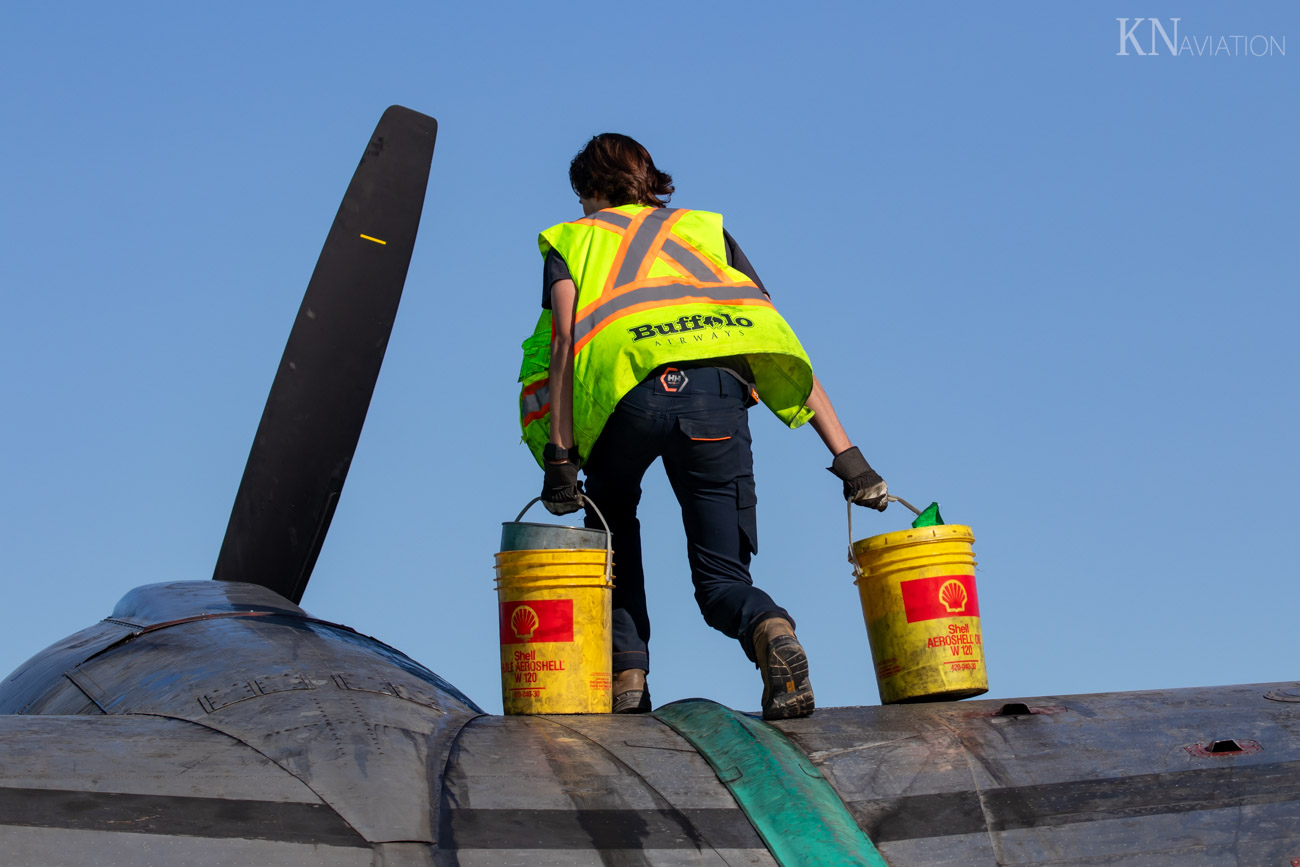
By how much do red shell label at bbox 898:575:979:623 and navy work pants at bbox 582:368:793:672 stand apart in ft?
1.98

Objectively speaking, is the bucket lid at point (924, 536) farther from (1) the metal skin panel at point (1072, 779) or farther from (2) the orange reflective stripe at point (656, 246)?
(2) the orange reflective stripe at point (656, 246)

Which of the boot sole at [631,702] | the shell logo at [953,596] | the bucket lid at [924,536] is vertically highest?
the bucket lid at [924,536]

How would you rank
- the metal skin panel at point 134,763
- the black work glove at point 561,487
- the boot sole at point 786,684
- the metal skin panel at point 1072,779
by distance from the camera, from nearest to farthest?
the metal skin panel at point 134,763
the metal skin panel at point 1072,779
the boot sole at point 786,684
the black work glove at point 561,487

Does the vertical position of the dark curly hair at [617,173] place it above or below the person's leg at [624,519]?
above

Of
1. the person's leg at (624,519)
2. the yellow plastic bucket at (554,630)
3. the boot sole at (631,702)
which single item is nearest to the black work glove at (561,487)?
the person's leg at (624,519)

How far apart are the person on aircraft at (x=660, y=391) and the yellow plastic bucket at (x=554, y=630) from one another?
0.42 m

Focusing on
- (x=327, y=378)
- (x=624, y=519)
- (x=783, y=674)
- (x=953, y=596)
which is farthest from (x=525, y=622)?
(x=327, y=378)

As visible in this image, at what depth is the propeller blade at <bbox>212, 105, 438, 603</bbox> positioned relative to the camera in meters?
7.21

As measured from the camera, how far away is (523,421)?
222 inches

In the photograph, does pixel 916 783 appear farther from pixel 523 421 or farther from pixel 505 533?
pixel 523 421

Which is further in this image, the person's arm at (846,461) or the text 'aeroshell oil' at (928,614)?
the person's arm at (846,461)

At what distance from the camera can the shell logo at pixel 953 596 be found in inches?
203

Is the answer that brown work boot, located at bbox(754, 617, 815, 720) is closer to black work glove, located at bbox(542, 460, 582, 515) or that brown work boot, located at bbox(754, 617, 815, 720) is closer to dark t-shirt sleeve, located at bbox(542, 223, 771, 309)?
black work glove, located at bbox(542, 460, 582, 515)

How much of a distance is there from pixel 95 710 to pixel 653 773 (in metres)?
2.43
